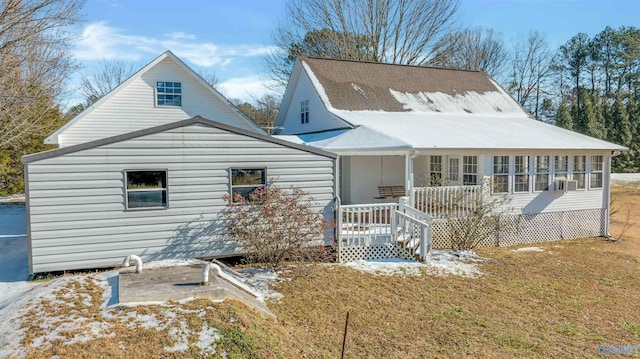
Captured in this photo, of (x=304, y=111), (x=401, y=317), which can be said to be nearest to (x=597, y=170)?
(x=304, y=111)

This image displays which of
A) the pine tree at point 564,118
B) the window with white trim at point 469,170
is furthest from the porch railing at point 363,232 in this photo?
the pine tree at point 564,118

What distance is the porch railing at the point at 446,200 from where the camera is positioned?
1186cm

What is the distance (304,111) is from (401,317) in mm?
12401

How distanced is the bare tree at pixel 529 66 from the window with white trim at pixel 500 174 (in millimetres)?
30936

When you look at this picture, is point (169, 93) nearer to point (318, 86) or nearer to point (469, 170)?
point (318, 86)

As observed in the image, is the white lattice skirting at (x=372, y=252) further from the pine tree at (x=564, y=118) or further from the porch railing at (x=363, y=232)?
the pine tree at (x=564, y=118)

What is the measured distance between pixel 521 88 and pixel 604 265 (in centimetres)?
3434

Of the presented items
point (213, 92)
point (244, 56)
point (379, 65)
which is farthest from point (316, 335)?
point (244, 56)

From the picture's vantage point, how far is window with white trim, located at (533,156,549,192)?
14.0m

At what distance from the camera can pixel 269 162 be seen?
30.6 ft

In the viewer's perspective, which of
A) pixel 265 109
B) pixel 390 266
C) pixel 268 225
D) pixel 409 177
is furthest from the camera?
pixel 265 109

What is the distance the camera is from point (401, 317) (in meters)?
A: 6.79

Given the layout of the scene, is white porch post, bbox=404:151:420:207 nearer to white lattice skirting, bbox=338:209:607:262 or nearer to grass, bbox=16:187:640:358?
white lattice skirting, bbox=338:209:607:262

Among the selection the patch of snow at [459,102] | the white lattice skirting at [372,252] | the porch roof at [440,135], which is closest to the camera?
the white lattice skirting at [372,252]
